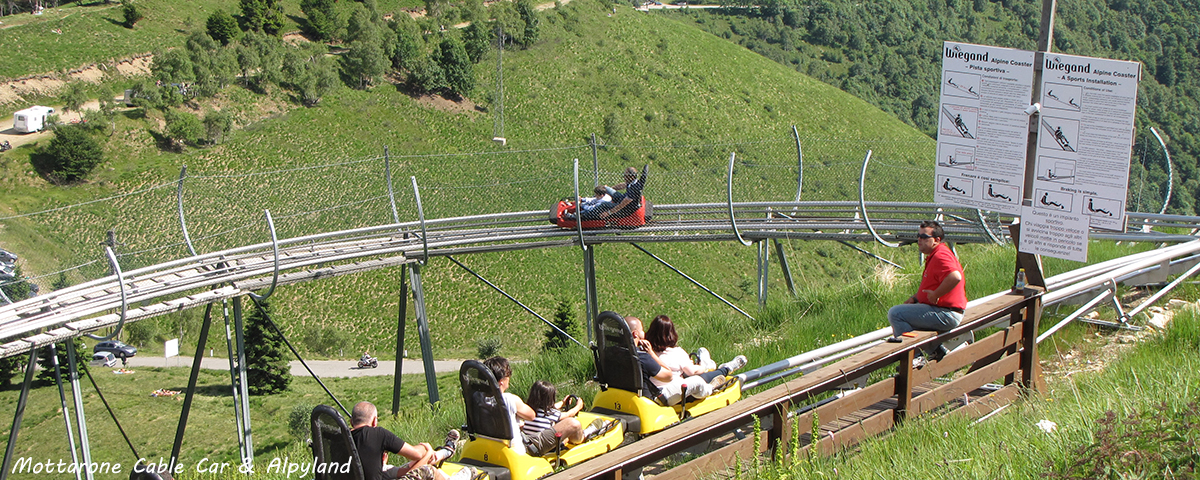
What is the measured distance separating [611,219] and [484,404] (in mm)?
6688

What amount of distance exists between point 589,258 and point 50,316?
6435mm

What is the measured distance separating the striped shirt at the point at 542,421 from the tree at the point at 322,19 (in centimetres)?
6260

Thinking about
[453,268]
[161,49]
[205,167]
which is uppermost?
[161,49]

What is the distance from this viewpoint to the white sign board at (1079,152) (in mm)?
5242

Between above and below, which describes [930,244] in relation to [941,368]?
above

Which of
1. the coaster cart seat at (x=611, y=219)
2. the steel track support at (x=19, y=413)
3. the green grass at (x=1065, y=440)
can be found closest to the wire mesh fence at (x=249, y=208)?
the coaster cart seat at (x=611, y=219)

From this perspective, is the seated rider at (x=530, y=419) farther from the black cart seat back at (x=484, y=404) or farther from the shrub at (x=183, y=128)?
the shrub at (x=183, y=128)

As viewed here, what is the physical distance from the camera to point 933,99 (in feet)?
365

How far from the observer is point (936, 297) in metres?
6.41

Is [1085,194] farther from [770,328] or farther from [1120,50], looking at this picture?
[1120,50]

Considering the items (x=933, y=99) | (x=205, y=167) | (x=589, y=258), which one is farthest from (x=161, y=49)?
(x=933, y=99)

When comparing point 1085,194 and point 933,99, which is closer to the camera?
point 1085,194

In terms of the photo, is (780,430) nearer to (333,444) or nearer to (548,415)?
(548,415)

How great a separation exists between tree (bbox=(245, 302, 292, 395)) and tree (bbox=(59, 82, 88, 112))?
63.5 feet
